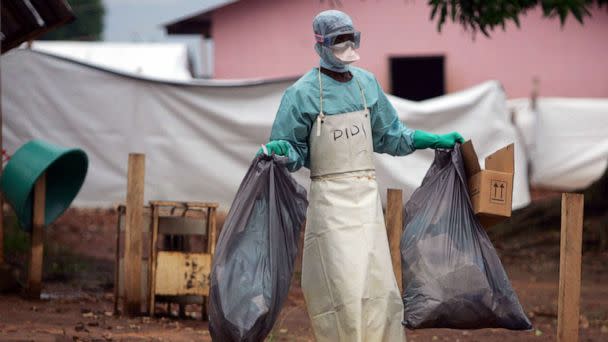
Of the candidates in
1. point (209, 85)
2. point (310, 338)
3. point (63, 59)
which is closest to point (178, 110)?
point (209, 85)

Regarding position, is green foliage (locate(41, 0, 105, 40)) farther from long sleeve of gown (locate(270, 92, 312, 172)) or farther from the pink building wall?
long sleeve of gown (locate(270, 92, 312, 172))

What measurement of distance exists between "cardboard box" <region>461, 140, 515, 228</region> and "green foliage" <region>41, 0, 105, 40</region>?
117 feet

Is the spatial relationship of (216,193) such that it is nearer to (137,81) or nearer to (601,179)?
(137,81)

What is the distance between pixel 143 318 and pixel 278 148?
2.62m

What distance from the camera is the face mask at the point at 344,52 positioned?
5281 mm

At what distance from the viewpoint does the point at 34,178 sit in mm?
7844

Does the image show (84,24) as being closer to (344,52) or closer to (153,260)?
(153,260)

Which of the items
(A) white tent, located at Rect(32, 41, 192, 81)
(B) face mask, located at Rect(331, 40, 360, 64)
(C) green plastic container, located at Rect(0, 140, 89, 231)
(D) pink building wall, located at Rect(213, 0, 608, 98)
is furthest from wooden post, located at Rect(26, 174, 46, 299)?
(D) pink building wall, located at Rect(213, 0, 608, 98)

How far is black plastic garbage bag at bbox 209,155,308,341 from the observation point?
16.7 ft

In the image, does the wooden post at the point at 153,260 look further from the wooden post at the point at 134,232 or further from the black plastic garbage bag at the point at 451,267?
the black plastic garbage bag at the point at 451,267

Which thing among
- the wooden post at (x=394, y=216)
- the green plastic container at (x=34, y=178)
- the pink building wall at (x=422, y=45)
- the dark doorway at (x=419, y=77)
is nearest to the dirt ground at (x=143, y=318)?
the green plastic container at (x=34, y=178)

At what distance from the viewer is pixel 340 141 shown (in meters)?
5.28

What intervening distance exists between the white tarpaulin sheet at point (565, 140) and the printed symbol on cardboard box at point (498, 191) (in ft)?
36.3

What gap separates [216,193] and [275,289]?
26.0ft
